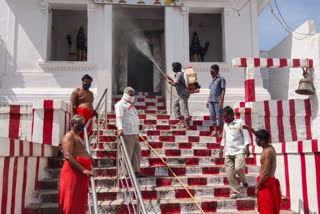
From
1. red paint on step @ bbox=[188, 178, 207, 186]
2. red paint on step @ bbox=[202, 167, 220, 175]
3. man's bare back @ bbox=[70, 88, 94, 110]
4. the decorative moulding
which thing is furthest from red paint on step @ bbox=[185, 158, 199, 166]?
the decorative moulding

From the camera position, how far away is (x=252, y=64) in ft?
27.6

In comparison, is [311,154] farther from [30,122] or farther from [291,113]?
[30,122]

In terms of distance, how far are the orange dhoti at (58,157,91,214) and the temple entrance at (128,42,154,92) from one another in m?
8.77

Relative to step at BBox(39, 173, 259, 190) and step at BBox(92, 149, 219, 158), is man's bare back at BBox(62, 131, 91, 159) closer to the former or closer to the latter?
step at BBox(39, 173, 259, 190)

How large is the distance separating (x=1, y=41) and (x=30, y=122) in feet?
13.9

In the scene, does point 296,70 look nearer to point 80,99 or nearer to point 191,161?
point 191,161

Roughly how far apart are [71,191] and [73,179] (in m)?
0.14

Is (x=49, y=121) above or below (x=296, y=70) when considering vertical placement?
below

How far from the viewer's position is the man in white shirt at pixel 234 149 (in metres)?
5.41

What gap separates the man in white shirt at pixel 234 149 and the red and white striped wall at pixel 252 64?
259 cm

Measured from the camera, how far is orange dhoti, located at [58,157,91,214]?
4.09 meters

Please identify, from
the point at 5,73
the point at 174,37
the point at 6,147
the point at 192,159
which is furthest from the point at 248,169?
the point at 5,73

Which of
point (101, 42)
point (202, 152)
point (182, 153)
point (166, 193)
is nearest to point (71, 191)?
point (166, 193)

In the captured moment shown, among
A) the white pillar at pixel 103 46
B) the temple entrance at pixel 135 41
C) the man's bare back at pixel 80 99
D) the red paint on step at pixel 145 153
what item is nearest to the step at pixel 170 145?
the red paint on step at pixel 145 153
